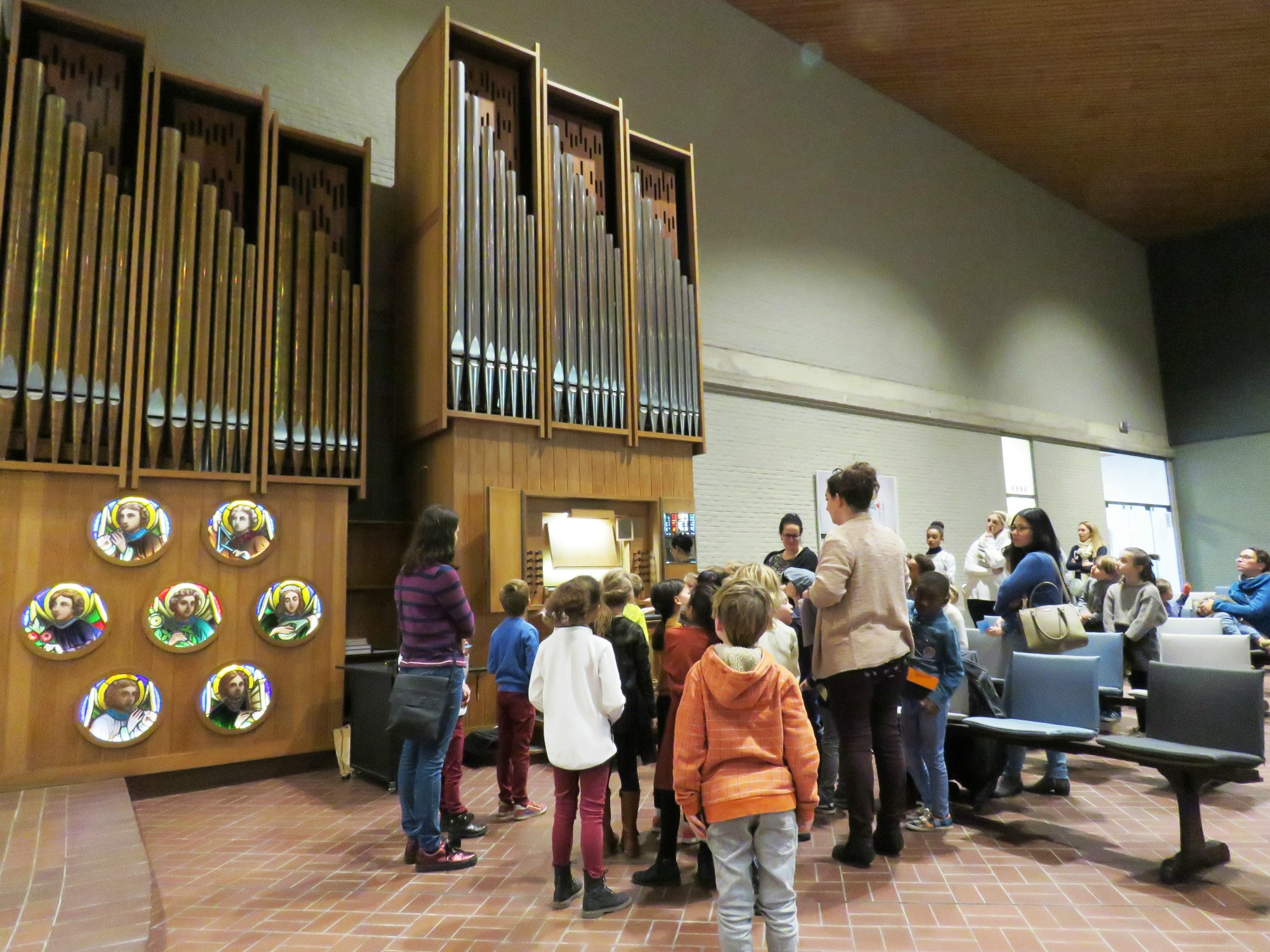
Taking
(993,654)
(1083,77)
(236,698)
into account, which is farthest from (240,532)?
(1083,77)

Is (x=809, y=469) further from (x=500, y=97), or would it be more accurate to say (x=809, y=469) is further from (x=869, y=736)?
(x=869, y=736)

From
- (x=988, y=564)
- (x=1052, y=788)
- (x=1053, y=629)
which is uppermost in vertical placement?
(x=988, y=564)

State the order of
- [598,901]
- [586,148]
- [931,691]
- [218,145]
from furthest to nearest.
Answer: [586,148] → [218,145] → [931,691] → [598,901]

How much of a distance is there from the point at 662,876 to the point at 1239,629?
602 centimetres

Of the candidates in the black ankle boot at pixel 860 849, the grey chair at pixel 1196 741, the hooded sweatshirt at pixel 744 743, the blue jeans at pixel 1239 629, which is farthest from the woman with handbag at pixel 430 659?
the blue jeans at pixel 1239 629

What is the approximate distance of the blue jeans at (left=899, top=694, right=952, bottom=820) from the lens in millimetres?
4031

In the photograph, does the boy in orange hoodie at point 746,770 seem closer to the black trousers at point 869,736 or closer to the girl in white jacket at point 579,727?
the girl in white jacket at point 579,727

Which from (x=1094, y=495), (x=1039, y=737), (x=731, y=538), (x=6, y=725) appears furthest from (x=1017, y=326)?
(x=6, y=725)

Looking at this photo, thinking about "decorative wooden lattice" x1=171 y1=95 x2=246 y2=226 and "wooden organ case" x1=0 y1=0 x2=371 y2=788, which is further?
"decorative wooden lattice" x1=171 y1=95 x2=246 y2=226

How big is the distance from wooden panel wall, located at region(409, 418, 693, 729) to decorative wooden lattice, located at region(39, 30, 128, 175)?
2.95 meters

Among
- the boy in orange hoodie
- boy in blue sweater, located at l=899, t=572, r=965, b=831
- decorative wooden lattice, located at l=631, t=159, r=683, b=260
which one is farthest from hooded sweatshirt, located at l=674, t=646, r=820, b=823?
decorative wooden lattice, located at l=631, t=159, r=683, b=260

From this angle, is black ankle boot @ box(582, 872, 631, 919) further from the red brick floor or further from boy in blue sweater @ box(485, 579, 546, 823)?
boy in blue sweater @ box(485, 579, 546, 823)

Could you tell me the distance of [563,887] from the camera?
127 inches

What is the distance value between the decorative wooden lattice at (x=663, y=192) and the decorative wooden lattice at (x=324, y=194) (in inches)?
111
